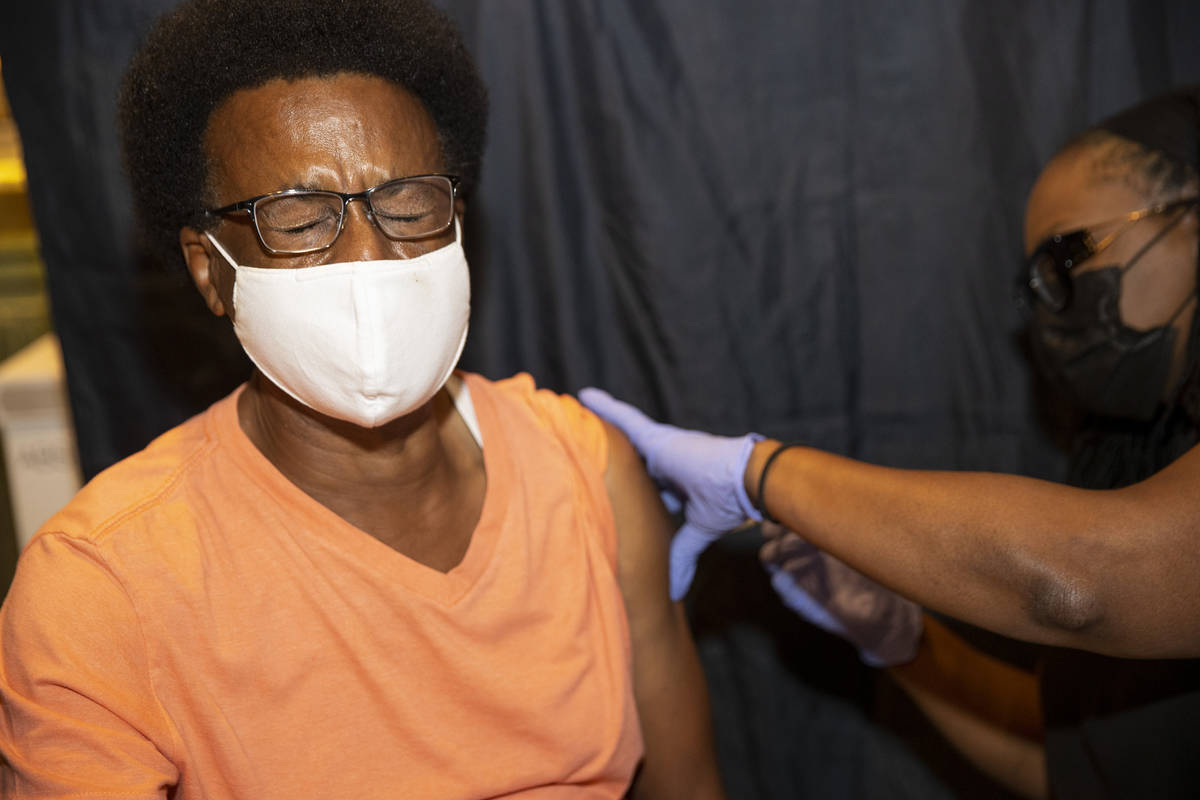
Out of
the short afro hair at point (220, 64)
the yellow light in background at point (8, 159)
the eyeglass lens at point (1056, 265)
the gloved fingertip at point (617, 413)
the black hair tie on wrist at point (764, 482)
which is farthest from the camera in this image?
the yellow light in background at point (8, 159)

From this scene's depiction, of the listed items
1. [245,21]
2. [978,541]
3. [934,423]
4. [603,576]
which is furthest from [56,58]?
[934,423]

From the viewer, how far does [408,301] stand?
1.16 m

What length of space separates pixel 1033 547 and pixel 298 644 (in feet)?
2.99

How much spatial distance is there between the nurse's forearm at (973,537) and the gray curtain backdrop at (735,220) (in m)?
0.60

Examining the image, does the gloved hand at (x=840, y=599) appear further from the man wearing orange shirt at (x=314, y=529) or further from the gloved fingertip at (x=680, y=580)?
the man wearing orange shirt at (x=314, y=529)

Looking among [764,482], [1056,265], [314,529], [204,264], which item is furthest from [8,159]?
[1056,265]

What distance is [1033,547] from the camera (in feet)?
3.88

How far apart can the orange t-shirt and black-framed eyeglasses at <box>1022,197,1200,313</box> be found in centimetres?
84

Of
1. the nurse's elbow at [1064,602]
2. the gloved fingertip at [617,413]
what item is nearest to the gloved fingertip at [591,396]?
the gloved fingertip at [617,413]

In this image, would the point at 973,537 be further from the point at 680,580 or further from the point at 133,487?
the point at 133,487

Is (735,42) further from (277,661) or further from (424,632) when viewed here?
(277,661)

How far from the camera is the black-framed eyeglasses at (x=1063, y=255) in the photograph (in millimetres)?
1483

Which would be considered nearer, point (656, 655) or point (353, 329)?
point (353, 329)

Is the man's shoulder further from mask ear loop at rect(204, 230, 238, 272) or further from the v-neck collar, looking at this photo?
mask ear loop at rect(204, 230, 238, 272)
